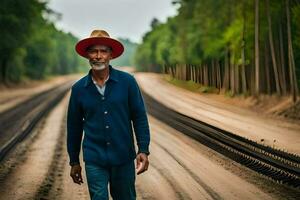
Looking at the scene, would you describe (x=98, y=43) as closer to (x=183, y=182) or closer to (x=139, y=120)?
(x=139, y=120)

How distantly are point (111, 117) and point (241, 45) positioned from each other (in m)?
31.4

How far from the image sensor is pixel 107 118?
4.68 metres

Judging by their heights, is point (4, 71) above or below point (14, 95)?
above

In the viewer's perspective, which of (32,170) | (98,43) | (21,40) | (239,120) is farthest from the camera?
(21,40)

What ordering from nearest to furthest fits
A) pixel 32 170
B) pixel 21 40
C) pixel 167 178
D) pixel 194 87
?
pixel 167 178, pixel 32 170, pixel 194 87, pixel 21 40

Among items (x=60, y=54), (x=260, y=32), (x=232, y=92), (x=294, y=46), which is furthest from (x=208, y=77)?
(x=60, y=54)

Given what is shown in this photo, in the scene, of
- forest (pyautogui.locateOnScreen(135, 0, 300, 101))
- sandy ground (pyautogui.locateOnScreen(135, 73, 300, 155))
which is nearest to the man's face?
sandy ground (pyautogui.locateOnScreen(135, 73, 300, 155))

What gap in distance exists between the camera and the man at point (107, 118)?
4.66 metres

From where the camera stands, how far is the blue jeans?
4.64 metres

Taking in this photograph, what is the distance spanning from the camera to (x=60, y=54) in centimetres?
14238

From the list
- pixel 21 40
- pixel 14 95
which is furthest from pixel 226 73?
pixel 21 40

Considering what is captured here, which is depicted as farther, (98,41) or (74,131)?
(74,131)

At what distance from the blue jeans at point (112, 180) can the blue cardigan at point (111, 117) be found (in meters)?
0.07

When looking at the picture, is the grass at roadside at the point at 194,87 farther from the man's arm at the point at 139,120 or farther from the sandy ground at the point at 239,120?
the man's arm at the point at 139,120
